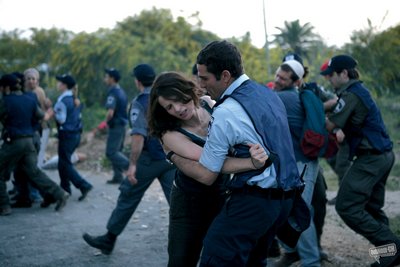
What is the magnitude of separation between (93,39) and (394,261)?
65.1 ft

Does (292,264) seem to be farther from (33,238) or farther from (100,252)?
(33,238)

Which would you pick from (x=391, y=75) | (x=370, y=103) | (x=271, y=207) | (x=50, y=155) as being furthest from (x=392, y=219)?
(x=391, y=75)

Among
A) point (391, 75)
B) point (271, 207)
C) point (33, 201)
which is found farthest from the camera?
point (391, 75)

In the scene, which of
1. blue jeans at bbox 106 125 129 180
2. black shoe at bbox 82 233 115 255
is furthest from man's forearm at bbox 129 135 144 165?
blue jeans at bbox 106 125 129 180

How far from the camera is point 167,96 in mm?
3229

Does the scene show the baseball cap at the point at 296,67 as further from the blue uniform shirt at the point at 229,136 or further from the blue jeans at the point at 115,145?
the blue jeans at the point at 115,145

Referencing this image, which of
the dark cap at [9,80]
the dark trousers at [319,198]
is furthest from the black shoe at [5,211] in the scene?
the dark trousers at [319,198]

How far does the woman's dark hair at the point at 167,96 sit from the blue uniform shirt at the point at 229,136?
0.39 meters

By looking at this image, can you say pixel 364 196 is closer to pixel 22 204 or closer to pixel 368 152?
pixel 368 152

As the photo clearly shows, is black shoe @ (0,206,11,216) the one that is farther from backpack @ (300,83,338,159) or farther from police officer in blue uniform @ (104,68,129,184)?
backpack @ (300,83,338,159)

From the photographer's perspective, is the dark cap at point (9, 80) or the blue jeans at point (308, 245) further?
the dark cap at point (9, 80)

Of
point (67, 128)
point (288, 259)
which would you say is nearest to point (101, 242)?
point (288, 259)

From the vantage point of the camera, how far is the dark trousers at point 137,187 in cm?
544

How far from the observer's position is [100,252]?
5.68 meters
